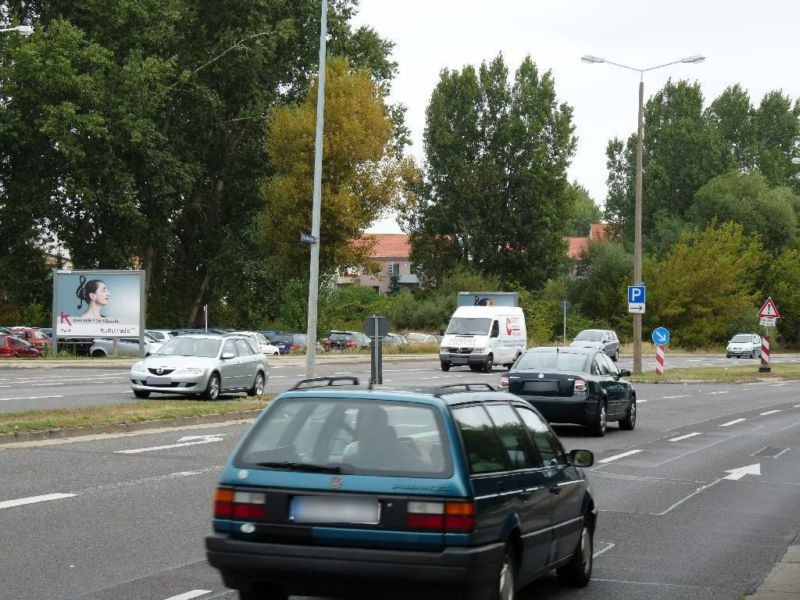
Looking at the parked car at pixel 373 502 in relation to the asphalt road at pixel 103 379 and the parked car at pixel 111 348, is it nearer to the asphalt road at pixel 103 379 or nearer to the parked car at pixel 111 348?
the asphalt road at pixel 103 379

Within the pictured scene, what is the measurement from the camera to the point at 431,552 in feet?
21.1

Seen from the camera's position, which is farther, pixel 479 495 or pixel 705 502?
pixel 705 502

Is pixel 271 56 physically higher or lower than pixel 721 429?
higher

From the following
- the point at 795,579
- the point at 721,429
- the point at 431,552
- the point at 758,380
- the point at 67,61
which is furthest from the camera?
the point at 67,61

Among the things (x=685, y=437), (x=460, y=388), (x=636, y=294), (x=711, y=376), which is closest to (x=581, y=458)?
(x=460, y=388)

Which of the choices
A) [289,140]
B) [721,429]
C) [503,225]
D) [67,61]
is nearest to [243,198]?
[289,140]

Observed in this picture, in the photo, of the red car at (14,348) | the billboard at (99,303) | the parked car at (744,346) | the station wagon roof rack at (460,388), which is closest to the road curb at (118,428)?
the station wagon roof rack at (460,388)

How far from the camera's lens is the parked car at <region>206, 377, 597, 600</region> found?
6.46 meters

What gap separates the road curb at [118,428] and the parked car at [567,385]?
Answer: 470 cm

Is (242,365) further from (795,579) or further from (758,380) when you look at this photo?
(758,380)

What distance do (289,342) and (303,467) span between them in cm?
5774

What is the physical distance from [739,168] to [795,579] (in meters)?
105

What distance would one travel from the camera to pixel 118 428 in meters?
19.5

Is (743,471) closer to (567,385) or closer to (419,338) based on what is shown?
(567,385)
